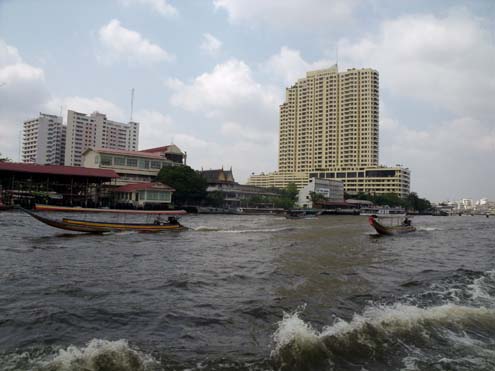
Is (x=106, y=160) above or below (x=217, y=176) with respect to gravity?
above

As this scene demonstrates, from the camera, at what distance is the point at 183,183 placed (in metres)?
57.1

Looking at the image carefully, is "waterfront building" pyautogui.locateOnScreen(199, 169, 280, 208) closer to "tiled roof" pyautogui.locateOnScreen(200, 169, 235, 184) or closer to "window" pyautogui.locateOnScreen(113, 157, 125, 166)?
"tiled roof" pyautogui.locateOnScreen(200, 169, 235, 184)

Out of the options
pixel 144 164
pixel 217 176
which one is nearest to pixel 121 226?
pixel 144 164

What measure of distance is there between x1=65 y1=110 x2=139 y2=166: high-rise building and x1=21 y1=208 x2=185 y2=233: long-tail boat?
8992 cm

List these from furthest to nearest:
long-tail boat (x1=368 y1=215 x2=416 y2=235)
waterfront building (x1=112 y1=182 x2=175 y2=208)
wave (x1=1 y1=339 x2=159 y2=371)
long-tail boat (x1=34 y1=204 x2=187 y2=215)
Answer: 1. waterfront building (x1=112 y1=182 x2=175 y2=208)
2. long-tail boat (x1=34 y1=204 x2=187 y2=215)
3. long-tail boat (x1=368 y1=215 x2=416 y2=235)
4. wave (x1=1 y1=339 x2=159 y2=371)

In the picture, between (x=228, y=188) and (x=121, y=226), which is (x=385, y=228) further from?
(x=228, y=188)

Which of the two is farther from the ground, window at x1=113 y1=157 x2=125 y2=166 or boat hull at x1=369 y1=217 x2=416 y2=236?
window at x1=113 y1=157 x2=125 y2=166

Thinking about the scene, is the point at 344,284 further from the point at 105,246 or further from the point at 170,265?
the point at 105,246

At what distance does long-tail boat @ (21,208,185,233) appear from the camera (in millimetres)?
20359

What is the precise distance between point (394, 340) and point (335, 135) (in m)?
121

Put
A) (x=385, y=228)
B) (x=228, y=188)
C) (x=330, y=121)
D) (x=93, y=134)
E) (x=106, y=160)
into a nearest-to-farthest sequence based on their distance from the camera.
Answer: (x=385, y=228) → (x=106, y=160) → (x=228, y=188) → (x=93, y=134) → (x=330, y=121)

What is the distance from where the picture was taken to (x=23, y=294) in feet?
26.3

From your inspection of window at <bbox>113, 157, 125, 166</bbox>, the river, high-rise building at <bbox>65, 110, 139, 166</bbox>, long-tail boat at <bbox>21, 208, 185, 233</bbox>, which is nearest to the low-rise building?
high-rise building at <bbox>65, 110, 139, 166</bbox>

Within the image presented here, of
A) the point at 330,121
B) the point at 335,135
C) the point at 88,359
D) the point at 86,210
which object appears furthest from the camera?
the point at 330,121
